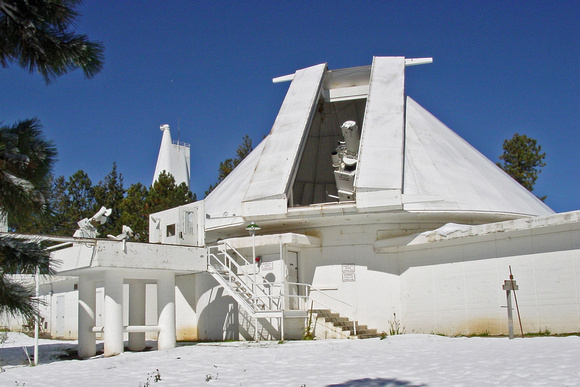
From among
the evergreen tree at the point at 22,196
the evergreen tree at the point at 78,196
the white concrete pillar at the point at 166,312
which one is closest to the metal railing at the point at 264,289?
the white concrete pillar at the point at 166,312

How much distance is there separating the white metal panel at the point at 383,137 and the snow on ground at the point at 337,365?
4223 millimetres

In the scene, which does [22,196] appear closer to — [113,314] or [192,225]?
[113,314]

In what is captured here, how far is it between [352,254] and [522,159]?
2396 cm

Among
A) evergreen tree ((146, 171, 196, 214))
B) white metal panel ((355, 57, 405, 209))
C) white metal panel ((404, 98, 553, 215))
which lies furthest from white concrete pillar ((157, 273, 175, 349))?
evergreen tree ((146, 171, 196, 214))

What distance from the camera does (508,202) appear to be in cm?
2027

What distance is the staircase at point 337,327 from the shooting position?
1811cm

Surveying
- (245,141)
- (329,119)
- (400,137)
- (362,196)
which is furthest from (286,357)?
(245,141)

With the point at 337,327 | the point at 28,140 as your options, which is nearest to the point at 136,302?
the point at 337,327

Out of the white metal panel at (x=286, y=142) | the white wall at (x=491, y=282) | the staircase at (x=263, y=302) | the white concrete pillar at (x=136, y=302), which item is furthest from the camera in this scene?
the white metal panel at (x=286, y=142)

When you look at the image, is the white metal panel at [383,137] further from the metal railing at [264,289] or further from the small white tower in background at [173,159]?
the small white tower in background at [173,159]

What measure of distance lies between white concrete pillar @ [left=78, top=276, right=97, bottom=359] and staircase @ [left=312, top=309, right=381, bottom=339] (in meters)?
6.26

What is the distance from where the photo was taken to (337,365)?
39.1ft

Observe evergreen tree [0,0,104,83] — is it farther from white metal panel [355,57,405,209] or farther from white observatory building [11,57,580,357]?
white metal panel [355,57,405,209]

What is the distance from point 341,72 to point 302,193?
703cm
